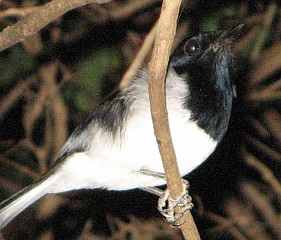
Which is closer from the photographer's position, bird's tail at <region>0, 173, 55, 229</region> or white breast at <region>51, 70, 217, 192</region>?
white breast at <region>51, 70, 217, 192</region>

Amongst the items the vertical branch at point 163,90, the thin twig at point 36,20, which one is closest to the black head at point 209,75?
the vertical branch at point 163,90

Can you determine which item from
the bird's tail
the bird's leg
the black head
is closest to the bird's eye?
the black head

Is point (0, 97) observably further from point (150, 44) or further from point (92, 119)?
point (92, 119)

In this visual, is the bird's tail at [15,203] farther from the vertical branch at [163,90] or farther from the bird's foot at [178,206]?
the vertical branch at [163,90]

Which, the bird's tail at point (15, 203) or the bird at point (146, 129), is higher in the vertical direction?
the bird at point (146, 129)

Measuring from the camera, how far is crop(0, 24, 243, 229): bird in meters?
2.67

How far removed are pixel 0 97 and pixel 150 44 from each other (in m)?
1.02

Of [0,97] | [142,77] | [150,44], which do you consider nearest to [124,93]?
→ [142,77]

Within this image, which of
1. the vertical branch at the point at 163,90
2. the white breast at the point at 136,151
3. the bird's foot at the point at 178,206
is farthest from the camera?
the white breast at the point at 136,151

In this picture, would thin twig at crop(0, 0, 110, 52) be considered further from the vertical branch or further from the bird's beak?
the bird's beak

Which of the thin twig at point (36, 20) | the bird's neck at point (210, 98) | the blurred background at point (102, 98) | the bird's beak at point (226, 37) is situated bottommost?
the blurred background at point (102, 98)

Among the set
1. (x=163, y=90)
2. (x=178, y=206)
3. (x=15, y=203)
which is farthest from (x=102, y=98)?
(x=163, y=90)

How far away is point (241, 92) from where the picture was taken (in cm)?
442

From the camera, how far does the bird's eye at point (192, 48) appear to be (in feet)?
9.47
